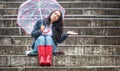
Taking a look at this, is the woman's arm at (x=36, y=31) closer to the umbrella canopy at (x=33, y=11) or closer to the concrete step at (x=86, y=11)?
the umbrella canopy at (x=33, y=11)

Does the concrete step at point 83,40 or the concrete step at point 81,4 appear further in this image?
the concrete step at point 81,4

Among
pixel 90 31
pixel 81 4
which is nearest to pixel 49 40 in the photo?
pixel 90 31

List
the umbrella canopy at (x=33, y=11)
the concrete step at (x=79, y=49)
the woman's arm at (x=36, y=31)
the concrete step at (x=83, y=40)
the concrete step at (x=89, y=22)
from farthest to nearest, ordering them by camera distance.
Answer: the concrete step at (x=89, y=22), the concrete step at (x=83, y=40), the concrete step at (x=79, y=49), the umbrella canopy at (x=33, y=11), the woman's arm at (x=36, y=31)

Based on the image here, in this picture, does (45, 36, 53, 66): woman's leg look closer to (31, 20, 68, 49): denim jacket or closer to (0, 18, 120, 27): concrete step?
(31, 20, 68, 49): denim jacket

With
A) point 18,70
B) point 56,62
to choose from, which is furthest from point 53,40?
point 18,70

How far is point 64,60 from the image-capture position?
10352mm

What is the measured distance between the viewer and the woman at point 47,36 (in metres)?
10.1

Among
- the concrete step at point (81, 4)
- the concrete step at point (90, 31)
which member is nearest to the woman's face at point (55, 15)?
the concrete step at point (90, 31)

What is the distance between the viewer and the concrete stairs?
10297 millimetres

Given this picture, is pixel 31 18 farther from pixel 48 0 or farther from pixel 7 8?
pixel 7 8

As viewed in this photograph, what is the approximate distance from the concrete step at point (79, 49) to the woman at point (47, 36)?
2.61 ft

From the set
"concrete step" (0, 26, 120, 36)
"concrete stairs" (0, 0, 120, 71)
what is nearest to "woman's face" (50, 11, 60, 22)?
"concrete stairs" (0, 0, 120, 71)

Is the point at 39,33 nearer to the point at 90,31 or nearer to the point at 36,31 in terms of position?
the point at 36,31

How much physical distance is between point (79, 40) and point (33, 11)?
1.70 meters
